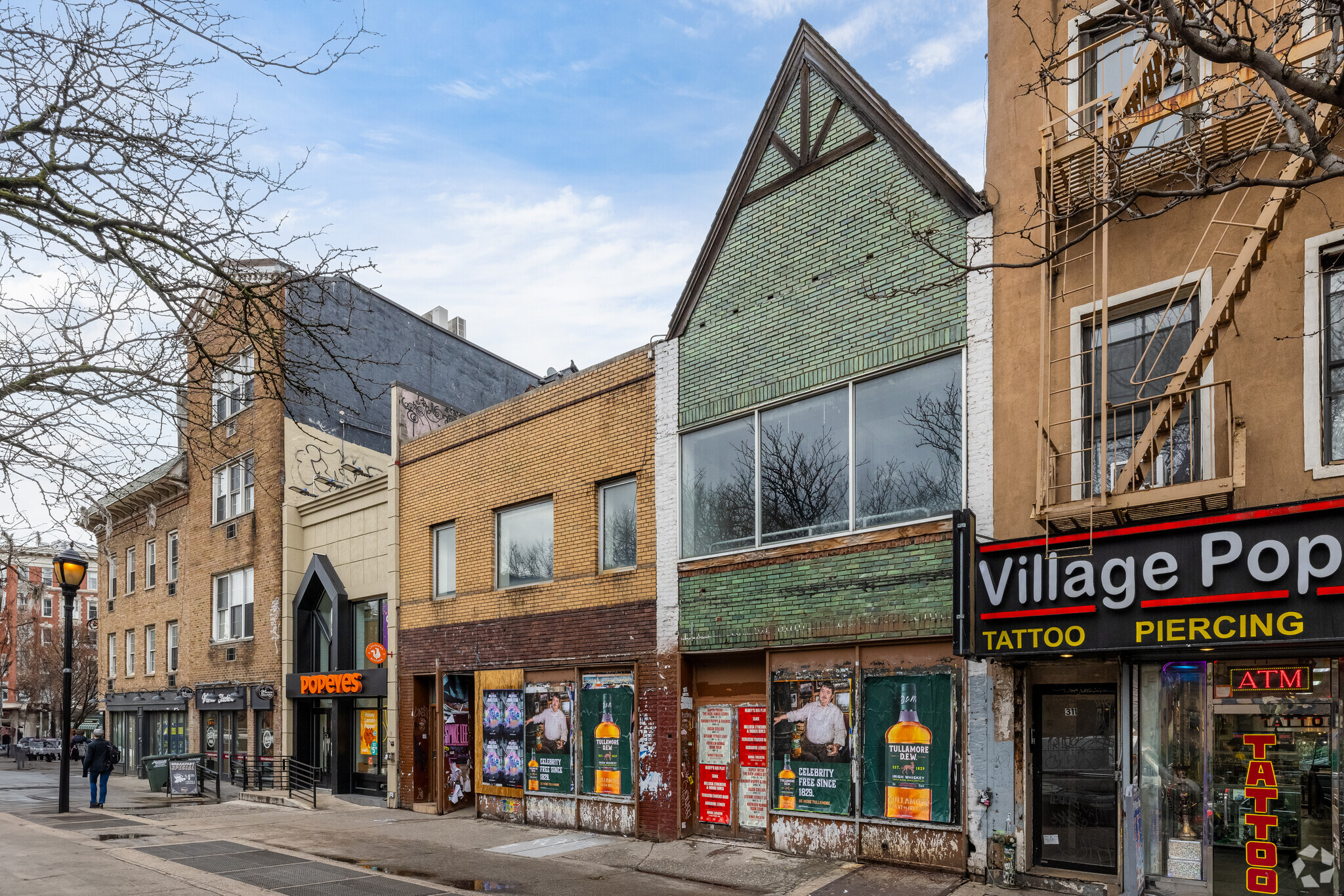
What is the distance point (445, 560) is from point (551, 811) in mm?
5649

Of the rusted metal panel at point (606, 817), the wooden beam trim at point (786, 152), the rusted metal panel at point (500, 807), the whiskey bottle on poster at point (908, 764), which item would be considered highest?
the wooden beam trim at point (786, 152)

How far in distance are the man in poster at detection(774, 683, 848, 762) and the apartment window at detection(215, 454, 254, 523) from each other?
61.6 feet

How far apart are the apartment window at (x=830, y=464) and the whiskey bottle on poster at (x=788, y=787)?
2.86 m

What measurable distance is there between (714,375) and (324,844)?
8958 millimetres

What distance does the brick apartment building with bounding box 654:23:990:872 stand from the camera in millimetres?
11812

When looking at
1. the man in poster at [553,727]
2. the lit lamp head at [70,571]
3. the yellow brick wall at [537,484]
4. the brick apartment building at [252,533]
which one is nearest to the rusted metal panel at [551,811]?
the man in poster at [553,727]

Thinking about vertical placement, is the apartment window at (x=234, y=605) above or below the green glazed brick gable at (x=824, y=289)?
below

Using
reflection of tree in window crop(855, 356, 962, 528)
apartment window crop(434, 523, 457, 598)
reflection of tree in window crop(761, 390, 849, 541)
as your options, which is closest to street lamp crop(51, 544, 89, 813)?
apartment window crop(434, 523, 457, 598)

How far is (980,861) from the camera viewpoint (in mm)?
10883

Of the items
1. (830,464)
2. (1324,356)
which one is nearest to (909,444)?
(830,464)

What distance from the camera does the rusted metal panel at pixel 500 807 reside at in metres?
17.4

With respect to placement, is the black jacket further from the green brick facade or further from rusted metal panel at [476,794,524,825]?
the green brick facade

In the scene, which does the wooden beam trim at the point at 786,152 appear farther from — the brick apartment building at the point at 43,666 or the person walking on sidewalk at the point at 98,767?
the brick apartment building at the point at 43,666

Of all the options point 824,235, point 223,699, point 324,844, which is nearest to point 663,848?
point 324,844
